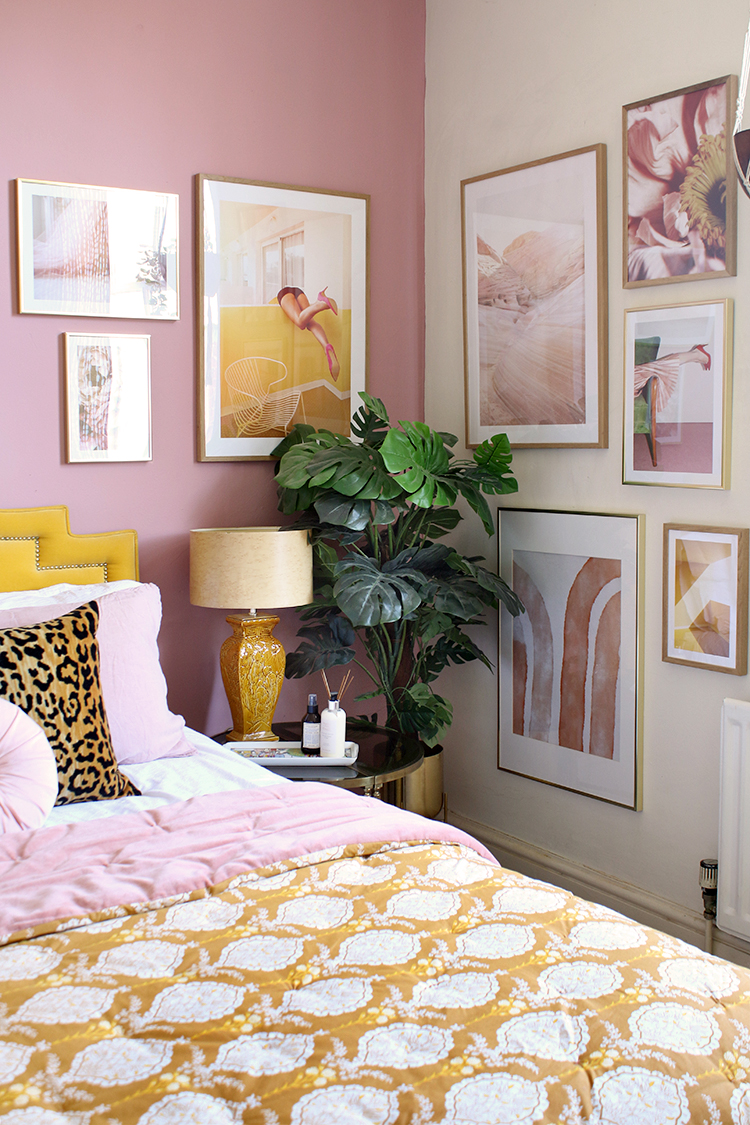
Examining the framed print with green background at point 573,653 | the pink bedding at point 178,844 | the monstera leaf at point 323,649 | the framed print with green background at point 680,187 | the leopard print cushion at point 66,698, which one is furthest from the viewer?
the monstera leaf at point 323,649

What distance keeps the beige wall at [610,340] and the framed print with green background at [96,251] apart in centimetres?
95

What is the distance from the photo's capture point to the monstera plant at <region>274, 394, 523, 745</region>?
8.84 feet

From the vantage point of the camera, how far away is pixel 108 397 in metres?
2.74

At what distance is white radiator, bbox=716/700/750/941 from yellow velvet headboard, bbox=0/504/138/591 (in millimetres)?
1639

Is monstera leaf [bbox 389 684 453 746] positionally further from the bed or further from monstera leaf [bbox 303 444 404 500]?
the bed

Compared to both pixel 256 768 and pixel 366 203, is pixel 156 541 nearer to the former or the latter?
pixel 256 768

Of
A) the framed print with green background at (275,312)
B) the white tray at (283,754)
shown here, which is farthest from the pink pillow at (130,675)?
the framed print with green background at (275,312)

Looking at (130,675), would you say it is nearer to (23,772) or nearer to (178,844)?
(23,772)

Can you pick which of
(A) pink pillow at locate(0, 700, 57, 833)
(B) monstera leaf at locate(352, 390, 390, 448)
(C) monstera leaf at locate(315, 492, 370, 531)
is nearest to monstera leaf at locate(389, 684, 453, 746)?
(C) monstera leaf at locate(315, 492, 370, 531)

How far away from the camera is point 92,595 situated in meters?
2.43

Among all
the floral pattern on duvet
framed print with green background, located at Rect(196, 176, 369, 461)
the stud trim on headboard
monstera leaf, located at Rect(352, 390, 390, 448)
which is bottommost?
the floral pattern on duvet

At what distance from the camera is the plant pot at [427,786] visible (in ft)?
9.87

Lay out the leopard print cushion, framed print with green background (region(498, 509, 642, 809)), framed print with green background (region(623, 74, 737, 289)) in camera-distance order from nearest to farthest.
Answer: the leopard print cushion → framed print with green background (region(623, 74, 737, 289)) → framed print with green background (region(498, 509, 642, 809))

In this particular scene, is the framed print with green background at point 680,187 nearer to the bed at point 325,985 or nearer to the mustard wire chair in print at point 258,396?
the mustard wire chair in print at point 258,396
